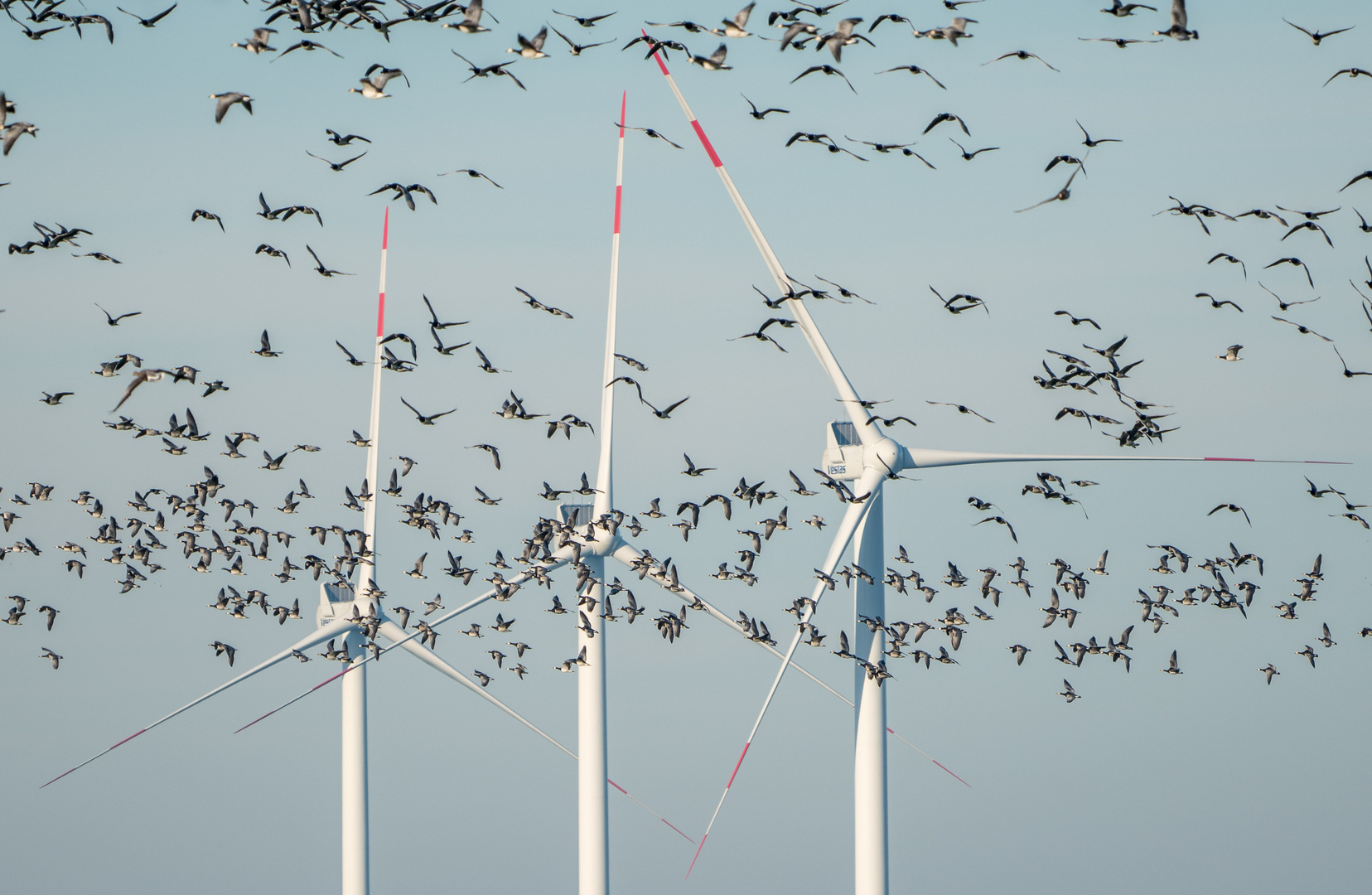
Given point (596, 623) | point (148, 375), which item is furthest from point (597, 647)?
point (148, 375)

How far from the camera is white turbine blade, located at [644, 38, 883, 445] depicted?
76.4 meters

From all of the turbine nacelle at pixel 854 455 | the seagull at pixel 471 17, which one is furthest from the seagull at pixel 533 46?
the turbine nacelle at pixel 854 455

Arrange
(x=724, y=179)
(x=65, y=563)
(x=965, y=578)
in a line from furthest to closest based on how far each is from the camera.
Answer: (x=65, y=563), (x=965, y=578), (x=724, y=179)

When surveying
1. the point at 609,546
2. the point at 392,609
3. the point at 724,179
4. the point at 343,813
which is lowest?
the point at 343,813

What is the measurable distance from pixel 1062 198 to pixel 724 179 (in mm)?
19922

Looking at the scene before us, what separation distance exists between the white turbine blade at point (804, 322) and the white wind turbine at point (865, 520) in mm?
32

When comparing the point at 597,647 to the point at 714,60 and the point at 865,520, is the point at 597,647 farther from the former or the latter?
the point at 714,60

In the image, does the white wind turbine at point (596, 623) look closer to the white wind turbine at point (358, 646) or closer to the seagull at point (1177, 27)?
the white wind turbine at point (358, 646)

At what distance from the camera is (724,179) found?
255 ft

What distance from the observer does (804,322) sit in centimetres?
7700

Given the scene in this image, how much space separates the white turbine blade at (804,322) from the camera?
76375 millimetres

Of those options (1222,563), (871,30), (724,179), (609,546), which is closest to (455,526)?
(609,546)

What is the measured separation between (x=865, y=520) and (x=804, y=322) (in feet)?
26.7

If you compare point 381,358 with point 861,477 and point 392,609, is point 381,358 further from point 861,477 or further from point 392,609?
point 392,609
